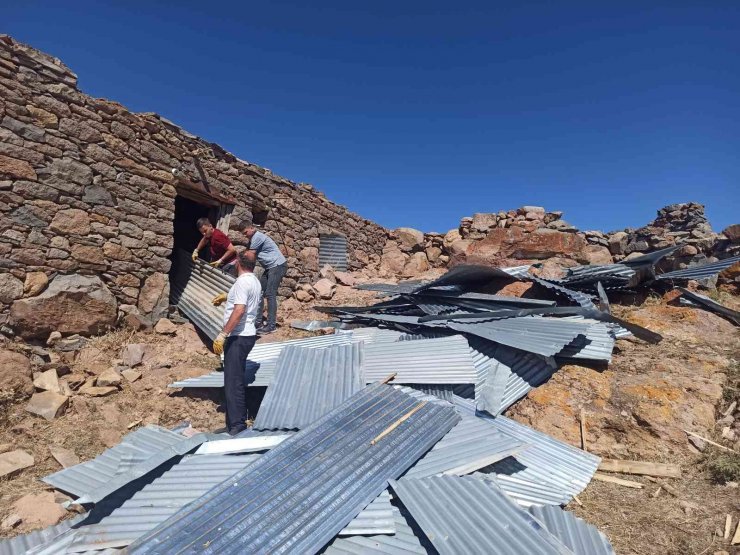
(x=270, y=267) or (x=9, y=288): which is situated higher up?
(x=270, y=267)

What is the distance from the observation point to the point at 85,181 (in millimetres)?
4859

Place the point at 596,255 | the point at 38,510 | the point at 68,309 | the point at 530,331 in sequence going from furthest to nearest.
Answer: the point at 596,255 → the point at 68,309 → the point at 530,331 → the point at 38,510

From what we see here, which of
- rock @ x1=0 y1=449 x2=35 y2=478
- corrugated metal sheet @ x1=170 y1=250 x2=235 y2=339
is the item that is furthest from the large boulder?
rock @ x1=0 y1=449 x2=35 y2=478

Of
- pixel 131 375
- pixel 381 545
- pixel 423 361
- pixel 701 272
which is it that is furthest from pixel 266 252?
pixel 701 272

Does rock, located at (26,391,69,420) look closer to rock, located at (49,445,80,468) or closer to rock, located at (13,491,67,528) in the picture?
rock, located at (49,445,80,468)

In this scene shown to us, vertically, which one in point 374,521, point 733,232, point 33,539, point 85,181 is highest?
point 733,232

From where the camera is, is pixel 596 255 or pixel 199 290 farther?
pixel 596 255

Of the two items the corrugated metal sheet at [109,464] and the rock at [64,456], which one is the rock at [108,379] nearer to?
the rock at [64,456]

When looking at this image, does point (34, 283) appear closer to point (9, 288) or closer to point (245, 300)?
point (9, 288)

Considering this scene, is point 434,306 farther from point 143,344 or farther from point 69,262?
point 69,262

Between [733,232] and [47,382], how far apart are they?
36.1ft

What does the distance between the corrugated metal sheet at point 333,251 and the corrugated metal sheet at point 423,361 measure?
17.0ft

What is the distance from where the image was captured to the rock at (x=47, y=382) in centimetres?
387

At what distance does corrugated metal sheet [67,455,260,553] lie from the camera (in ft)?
6.61
